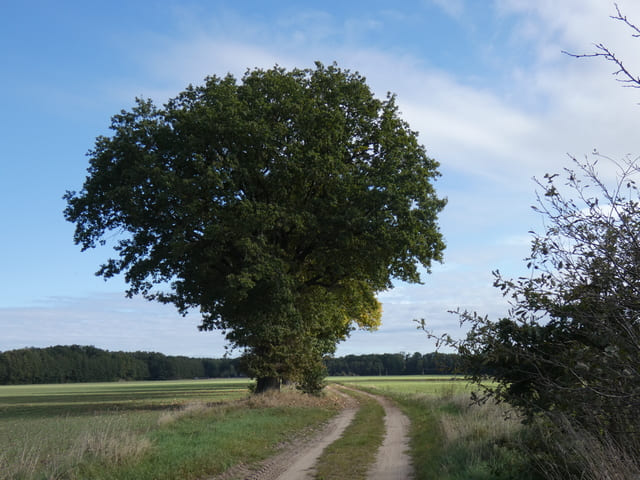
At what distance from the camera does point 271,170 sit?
25.0 meters

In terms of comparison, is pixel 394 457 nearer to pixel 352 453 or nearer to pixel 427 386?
pixel 352 453

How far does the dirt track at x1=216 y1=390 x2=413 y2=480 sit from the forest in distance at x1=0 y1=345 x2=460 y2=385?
93081 mm

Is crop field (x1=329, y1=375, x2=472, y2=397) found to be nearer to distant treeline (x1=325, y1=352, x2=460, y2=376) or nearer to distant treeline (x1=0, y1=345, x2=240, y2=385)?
distant treeline (x1=325, y1=352, x2=460, y2=376)

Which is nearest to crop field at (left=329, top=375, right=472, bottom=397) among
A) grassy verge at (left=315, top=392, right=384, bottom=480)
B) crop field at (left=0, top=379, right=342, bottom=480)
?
grassy verge at (left=315, top=392, right=384, bottom=480)

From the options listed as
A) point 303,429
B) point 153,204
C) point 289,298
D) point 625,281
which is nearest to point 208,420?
point 303,429

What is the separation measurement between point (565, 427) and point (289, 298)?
56.1 feet

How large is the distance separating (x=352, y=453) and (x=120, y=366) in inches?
5438

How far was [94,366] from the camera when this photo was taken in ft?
439

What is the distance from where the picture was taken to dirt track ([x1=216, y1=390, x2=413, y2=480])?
35.4 feet

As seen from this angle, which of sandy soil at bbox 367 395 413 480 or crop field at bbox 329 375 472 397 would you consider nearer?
sandy soil at bbox 367 395 413 480

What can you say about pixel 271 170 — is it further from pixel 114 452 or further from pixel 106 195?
pixel 114 452

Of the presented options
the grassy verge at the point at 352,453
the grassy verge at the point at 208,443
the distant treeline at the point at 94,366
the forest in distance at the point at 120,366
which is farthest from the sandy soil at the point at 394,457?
the distant treeline at the point at 94,366

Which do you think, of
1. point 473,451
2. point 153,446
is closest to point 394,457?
point 473,451

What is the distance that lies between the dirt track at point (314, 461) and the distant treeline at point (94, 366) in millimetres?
104170
